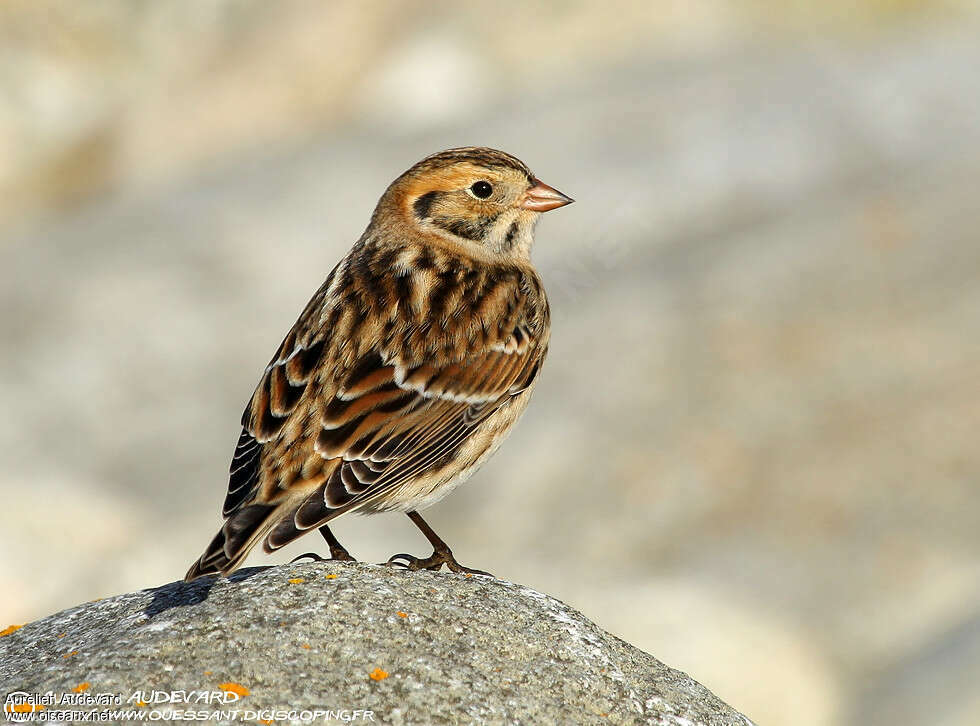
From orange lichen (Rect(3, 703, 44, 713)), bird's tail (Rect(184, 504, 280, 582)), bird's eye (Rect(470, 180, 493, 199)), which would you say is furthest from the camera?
bird's eye (Rect(470, 180, 493, 199))

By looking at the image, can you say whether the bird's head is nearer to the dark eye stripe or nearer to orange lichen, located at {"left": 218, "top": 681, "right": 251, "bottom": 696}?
the dark eye stripe

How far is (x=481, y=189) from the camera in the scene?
9109mm

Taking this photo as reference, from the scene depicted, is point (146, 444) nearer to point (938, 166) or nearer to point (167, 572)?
point (167, 572)

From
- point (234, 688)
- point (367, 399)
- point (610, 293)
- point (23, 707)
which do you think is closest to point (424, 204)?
point (367, 399)

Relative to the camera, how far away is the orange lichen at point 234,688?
6035 millimetres

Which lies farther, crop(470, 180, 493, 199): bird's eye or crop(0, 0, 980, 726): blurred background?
crop(0, 0, 980, 726): blurred background

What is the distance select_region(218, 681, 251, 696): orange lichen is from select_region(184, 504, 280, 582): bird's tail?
1.86ft

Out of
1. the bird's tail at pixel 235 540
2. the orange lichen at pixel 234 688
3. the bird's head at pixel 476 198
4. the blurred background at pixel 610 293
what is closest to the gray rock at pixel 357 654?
the orange lichen at pixel 234 688

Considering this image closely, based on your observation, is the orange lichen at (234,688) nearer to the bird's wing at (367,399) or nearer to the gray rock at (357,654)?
the gray rock at (357,654)

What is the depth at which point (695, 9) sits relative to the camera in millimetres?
26953

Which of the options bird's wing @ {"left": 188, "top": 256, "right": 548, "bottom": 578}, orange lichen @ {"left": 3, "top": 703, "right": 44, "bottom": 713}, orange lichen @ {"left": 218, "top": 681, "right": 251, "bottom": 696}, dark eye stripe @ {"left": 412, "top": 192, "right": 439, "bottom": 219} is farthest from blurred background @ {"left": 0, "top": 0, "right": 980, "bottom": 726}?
orange lichen @ {"left": 3, "top": 703, "right": 44, "bottom": 713}

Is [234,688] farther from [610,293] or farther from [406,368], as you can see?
[610,293]

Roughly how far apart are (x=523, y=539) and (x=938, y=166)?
9.69 meters

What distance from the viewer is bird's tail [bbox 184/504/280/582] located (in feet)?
21.5
